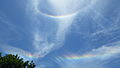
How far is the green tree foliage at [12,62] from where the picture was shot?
38688 millimetres

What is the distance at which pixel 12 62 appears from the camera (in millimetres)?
38906

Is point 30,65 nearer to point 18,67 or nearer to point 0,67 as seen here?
point 18,67

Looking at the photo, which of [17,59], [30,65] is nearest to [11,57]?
[17,59]

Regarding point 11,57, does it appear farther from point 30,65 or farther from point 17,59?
point 30,65

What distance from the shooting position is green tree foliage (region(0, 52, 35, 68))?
3869cm

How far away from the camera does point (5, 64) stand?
38656 millimetres

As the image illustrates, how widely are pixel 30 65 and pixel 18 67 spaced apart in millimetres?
2805

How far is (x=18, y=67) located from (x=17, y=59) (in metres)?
1.89

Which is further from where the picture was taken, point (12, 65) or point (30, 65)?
point (30, 65)

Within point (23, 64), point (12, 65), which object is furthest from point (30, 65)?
point (12, 65)

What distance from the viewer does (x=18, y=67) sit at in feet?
129

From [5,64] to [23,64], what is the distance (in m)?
3.66

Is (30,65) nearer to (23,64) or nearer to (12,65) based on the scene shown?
(23,64)

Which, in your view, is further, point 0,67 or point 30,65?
point 30,65
